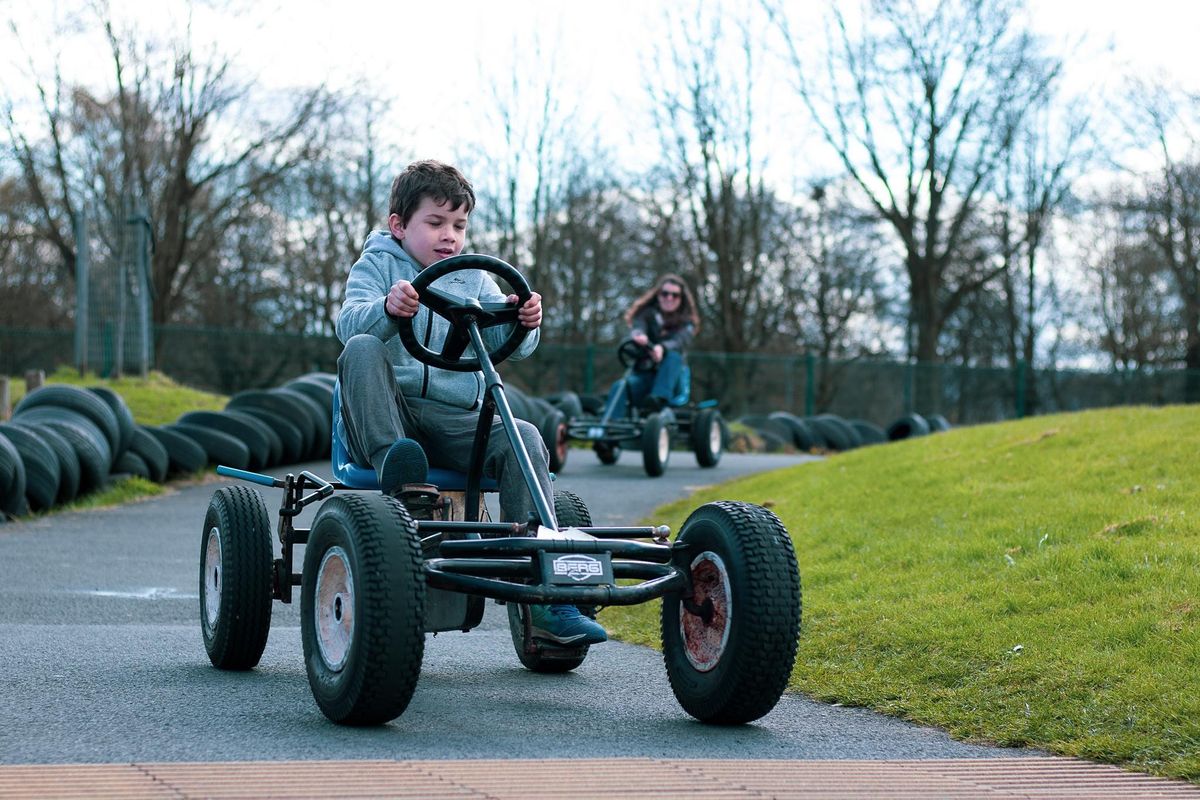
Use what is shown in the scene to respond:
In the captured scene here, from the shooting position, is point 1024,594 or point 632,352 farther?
point 632,352

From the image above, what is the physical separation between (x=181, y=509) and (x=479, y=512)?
6.70m

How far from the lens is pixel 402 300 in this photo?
416 cm

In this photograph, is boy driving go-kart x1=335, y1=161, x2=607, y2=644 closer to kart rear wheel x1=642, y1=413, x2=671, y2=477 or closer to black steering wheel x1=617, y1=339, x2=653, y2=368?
kart rear wheel x1=642, y1=413, x2=671, y2=477

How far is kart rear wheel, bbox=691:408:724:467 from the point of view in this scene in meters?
15.0

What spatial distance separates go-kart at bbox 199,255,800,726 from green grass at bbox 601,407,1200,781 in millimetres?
760

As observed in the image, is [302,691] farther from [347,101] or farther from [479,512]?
[347,101]

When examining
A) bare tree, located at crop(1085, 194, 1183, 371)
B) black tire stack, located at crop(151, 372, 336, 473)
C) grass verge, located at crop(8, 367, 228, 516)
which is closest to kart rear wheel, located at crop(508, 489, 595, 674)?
grass verge, located at crop(8, 367, 228, 516)

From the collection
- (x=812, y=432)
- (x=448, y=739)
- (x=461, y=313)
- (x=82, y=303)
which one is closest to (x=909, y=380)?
(x=812, y=432)

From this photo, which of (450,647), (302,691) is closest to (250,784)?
(302,691)

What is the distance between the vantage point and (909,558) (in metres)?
6.34

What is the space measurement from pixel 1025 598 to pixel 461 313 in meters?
2.33

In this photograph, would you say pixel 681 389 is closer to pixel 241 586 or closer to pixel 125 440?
pixel 125 440

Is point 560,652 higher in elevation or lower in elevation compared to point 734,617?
lower

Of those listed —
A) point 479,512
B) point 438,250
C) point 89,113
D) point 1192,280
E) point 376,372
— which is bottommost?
point 479,512
